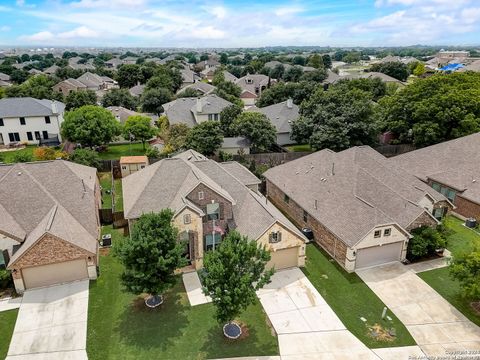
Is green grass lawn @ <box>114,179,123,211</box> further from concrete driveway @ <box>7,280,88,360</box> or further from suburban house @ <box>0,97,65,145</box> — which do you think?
suburban house @ <box>0,97,65,145</box>

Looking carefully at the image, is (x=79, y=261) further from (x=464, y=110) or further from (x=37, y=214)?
(x=464, y=110)

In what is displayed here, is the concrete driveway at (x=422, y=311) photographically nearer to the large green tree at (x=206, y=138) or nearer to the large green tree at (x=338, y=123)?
the large green tree at (x=338, y=123)

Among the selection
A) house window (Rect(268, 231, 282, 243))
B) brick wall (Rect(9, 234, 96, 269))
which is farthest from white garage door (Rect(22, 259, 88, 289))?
house window (Rect(268, 231, 282, 243))

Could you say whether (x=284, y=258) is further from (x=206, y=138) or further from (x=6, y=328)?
(x=206, y=138)

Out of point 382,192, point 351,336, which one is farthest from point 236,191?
point 351,336

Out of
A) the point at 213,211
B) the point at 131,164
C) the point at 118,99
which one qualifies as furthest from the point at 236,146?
the point at 118,99
